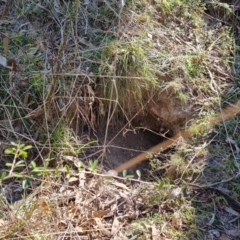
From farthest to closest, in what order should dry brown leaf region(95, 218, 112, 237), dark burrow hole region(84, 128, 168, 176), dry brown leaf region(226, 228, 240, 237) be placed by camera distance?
dark burrow hole region(84, 128, 168, 176), dry brown leaf region(226, 228, 240, 237), dry brown leaf region(95, 218, 112, 237)

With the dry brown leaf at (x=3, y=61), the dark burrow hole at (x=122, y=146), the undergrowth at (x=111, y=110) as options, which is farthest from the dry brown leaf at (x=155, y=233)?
the dry brown leaf at (x=3, y=61)

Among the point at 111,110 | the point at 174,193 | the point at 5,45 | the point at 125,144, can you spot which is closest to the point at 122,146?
the point at 125,144

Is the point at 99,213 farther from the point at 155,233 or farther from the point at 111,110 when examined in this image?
the point at 111,110

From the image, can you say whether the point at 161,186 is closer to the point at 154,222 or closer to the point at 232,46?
the point at 154,222

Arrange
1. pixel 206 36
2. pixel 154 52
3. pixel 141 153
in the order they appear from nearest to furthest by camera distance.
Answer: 1. pixel 141 153
2. pixel 154 52
3. pixel 206 36

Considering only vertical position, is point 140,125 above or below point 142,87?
below

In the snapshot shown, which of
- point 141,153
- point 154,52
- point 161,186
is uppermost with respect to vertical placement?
point 154,52

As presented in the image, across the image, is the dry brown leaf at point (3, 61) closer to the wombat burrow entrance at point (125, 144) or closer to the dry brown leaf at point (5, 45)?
the dry brown leaf at point (5, 45)

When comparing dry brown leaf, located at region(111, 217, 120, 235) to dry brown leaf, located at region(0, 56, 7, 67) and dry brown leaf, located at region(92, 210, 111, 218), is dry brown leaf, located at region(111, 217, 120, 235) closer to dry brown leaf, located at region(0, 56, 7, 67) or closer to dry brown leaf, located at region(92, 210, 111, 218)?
dry brown leaf, located at region(92, 210, 111, 218)

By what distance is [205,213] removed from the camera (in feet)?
7.68

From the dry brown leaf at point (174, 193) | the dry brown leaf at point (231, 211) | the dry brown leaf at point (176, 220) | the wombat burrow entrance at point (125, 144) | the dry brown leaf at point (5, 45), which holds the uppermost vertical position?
the dry brown leaf at point (5, 45)

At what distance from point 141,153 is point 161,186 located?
1.71 feet

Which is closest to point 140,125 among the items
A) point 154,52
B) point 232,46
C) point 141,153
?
point 141,153

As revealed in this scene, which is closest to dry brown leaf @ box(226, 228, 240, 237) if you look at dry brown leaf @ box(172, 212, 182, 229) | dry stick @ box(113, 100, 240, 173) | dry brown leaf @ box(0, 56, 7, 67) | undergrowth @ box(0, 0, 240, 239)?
undergrowth @ box(0, 0, 240, 239)
